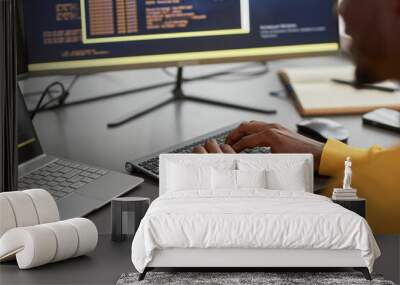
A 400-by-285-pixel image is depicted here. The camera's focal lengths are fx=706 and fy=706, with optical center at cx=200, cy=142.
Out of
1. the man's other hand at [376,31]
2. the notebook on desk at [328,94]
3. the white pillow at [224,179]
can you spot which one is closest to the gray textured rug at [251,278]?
the white pillow at [224,179]

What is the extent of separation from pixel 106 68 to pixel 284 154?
2.05 feet

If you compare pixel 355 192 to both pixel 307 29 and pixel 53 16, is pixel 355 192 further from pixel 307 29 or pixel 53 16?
pixel 53 16

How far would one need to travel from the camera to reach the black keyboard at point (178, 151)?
1.89 m

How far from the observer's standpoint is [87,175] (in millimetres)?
1822

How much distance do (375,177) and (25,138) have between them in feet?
3.17

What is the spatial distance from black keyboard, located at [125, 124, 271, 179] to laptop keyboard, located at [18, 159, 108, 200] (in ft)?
0.29

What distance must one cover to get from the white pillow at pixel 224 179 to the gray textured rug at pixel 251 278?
360mm

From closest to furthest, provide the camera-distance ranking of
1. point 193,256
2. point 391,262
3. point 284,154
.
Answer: point 193,256 → point 391,262 → point 284,154

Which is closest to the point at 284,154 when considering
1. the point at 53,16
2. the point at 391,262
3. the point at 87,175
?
the point at 391,262

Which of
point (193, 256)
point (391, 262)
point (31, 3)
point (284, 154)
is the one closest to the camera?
point (193, 256)

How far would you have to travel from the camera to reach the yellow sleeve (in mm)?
1839

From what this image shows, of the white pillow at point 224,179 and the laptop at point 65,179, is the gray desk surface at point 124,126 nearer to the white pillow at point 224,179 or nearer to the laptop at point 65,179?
the laptop at point 65,179

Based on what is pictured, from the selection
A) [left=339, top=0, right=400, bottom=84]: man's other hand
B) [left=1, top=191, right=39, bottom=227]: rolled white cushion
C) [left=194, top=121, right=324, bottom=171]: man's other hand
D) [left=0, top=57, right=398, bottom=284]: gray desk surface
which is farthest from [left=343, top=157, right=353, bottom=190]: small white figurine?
[left=339, top=0, right=400, bottom=84]: man's other hand

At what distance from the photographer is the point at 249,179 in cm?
196
